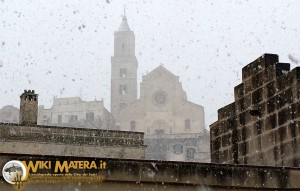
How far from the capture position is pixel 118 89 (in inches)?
5153

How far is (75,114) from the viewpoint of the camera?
112 m

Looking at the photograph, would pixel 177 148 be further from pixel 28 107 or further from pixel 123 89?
pixel 28 107

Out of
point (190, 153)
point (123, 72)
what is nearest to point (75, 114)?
point (123, 72)

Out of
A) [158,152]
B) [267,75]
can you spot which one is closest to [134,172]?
[267,75]

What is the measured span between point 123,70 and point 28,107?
10949 cm

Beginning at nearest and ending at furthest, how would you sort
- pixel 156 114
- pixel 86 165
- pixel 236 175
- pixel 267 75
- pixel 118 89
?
pixel 86 165 → pixel 236 175 → pixel 267 75 → pixel 156 114 → pixel 118 89

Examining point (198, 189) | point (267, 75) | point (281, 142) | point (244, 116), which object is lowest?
point (198, 189)

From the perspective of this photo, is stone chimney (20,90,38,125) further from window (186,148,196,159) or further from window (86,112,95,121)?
window (86,112,95,121)

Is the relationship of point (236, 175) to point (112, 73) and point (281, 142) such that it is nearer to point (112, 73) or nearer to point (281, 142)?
point (281, 142)

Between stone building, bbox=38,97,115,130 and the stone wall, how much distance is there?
7546 cm

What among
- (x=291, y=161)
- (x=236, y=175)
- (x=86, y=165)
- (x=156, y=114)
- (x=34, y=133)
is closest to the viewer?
(x=86, y=165)

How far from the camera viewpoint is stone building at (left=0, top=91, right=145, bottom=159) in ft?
88.3

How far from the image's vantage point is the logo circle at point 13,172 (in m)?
7.18

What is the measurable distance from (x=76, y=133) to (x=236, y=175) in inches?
841
